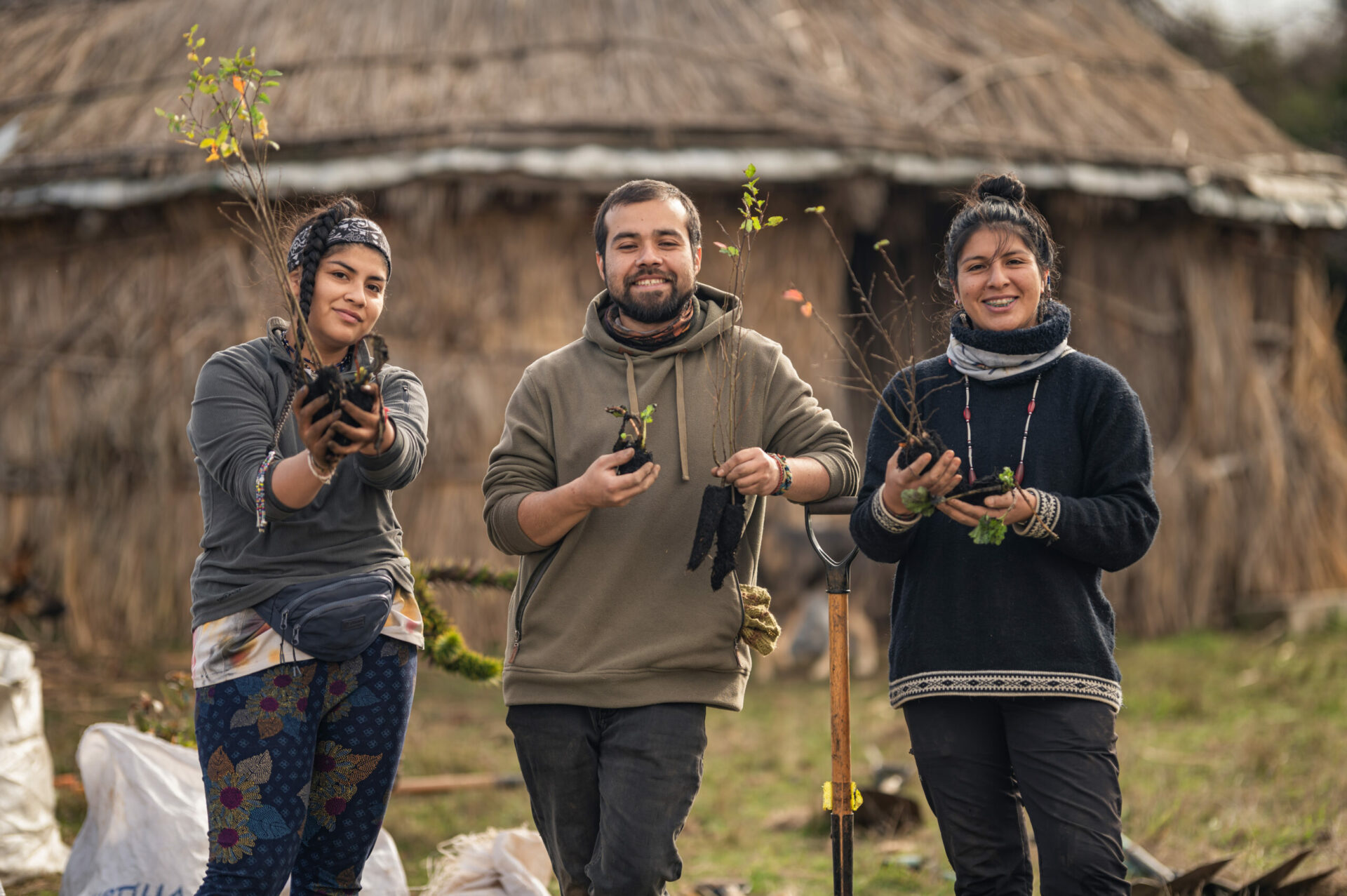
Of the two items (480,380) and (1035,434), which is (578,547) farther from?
(480,380)

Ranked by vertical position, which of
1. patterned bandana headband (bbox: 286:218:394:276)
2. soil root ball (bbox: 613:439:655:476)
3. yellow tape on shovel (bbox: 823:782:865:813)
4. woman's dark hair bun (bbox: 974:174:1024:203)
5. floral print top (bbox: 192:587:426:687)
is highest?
woman's dark hair bun (bbox: 974:174:1024:203)

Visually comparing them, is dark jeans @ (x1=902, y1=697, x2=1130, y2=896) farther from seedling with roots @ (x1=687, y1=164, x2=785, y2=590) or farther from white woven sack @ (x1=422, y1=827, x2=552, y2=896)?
white woven sack @ (x1=422, y1=827, x2=552, y2=896)

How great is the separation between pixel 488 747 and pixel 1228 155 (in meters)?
5.84

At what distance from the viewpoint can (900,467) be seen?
91.8 inches

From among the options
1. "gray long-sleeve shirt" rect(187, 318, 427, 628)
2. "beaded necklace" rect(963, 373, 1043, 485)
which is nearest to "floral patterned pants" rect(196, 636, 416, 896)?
"gray long-sleeve shirt" rect(187, 318, 427, 628)

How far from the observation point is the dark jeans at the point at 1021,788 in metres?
2.23

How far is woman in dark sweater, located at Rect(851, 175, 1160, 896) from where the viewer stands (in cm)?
228

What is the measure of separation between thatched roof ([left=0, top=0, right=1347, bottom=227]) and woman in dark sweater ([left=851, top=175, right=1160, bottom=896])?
4069 millimetres

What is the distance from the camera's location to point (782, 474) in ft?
7.60

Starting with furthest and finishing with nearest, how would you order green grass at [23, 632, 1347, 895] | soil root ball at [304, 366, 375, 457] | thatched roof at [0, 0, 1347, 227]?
thatched roof at [0, 0, 1347, 227], green grass at [23, 632, 1347, 895], soil root ball at [304, 366, 375, 457]

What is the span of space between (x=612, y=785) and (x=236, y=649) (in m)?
0.74

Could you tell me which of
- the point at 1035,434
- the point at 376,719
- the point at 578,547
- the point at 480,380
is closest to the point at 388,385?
the point at 578,547

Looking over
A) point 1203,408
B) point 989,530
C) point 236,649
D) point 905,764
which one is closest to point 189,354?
point 905,764

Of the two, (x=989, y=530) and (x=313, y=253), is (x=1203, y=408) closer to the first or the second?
(x=989, y=530)
